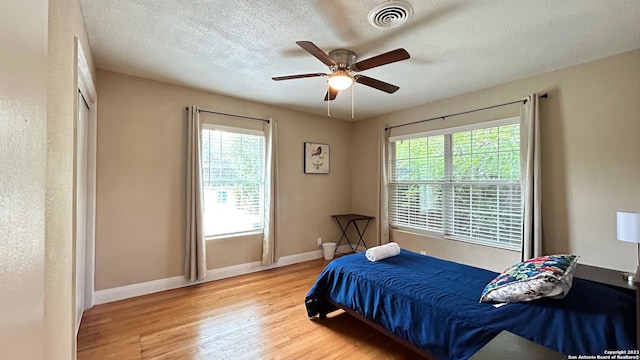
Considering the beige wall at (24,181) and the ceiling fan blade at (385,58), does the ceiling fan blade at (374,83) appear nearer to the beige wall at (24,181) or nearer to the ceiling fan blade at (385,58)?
the ceiling fan blade at (385,58)

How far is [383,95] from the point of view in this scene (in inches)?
147

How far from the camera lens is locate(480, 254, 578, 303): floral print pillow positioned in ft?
5.38

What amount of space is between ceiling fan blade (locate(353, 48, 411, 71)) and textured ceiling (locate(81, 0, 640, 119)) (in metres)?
0.23

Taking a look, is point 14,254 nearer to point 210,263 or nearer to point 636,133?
point 210,263

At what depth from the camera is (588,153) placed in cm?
272

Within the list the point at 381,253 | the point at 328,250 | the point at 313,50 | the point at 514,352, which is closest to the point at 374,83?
the point at 313,50

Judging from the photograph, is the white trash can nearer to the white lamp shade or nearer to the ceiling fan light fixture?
the ceiling fan light fixture

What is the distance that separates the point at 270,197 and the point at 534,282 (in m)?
3.14

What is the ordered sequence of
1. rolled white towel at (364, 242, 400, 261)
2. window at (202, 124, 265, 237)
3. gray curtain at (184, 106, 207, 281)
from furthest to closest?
window at (202, 124, 265, 237) → gray curtain at (184, 106, 207, 281) → rolled white towel at (364, 242, 400, 261)

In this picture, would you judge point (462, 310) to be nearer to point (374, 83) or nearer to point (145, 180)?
point (374, 83)

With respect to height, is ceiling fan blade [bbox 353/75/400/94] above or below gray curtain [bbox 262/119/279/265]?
above

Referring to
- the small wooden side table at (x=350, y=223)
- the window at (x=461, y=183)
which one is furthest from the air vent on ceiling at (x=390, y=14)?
the small wooden side table at (x=350, y=223)

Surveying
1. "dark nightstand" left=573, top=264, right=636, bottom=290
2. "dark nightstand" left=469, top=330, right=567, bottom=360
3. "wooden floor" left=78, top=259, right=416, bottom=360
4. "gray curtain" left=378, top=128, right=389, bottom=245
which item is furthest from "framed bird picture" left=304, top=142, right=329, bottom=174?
"dark nightstand" left=469, top=330, right=567, bottom=360

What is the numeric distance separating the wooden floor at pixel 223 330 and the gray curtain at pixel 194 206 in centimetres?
29
